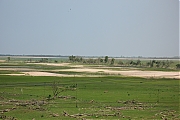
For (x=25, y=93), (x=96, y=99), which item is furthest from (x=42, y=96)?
(x=96, y=99)

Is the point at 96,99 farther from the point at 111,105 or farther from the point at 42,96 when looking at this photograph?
the point at 42,96

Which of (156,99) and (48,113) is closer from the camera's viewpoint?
(48,113)

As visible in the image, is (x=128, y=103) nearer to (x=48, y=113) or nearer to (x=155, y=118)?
(x=155, y=118)

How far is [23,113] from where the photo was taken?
888 inches

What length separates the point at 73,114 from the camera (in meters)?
22.3

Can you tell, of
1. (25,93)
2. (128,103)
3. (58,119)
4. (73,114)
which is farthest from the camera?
(25,93)

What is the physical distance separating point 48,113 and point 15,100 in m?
7.00

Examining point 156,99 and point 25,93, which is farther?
point 25,93

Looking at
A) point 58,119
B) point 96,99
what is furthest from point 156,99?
point 58,119

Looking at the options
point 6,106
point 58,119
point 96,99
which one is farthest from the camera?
point 96,99

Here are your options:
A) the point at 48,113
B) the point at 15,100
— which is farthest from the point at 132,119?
the point at 15,100

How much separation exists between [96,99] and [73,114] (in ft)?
25.9

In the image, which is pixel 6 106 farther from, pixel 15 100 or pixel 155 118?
pixel 155 118

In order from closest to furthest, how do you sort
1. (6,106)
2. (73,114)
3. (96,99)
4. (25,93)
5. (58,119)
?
1. (58,119)
2. (73,114)
3. (6,106)
4. (96,99)
5. (25,93)
